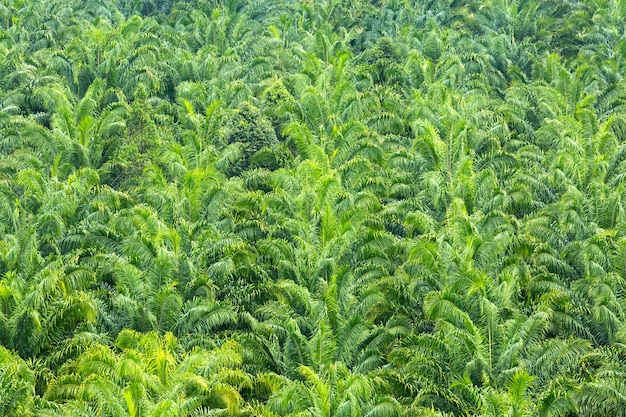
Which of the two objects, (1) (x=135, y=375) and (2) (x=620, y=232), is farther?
(2) (x=620, y=232)

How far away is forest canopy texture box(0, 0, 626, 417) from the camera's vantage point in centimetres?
2386

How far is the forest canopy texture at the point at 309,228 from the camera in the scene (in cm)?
2386

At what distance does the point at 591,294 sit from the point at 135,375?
1104 centimetres

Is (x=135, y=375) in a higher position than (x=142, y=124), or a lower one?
higher

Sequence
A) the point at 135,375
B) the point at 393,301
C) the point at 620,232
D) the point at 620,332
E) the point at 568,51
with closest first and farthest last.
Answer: the point at 135,375, the point at 620,332, the point at 393,301, the point at 620,232, the point at 568,51

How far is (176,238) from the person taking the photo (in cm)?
2911

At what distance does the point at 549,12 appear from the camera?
58062mm

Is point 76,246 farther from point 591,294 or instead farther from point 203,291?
point 591,294

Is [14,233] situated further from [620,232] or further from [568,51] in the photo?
[568,51]

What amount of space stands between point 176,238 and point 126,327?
3.24 meters

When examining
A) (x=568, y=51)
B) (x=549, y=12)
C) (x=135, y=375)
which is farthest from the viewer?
(x=549, y=12)

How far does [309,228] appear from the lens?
30.8 metres

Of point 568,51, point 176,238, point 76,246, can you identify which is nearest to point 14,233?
point 76,246

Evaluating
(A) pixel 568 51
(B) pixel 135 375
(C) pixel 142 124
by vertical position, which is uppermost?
(B) pixel 135 375
